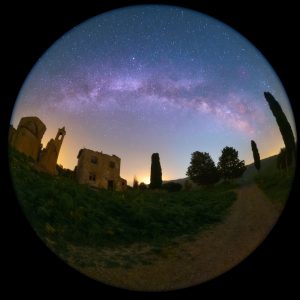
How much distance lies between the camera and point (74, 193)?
1045 centimetres

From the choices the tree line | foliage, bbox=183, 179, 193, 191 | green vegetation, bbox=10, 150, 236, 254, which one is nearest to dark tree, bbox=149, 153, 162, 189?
the tree line

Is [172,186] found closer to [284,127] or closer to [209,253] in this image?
[209,253]

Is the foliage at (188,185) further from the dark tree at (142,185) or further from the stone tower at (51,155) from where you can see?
the stone tower at (51,155)

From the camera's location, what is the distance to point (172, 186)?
10.5 meters

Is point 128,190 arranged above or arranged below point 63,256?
above

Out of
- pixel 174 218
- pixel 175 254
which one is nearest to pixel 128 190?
pixel 174 218

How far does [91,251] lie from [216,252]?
434cm

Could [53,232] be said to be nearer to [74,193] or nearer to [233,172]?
[74,193]

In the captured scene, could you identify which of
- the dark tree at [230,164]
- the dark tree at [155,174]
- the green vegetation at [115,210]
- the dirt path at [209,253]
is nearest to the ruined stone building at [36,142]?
the green vegetation at [115,210]

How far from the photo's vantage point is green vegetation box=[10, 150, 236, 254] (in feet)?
33.4

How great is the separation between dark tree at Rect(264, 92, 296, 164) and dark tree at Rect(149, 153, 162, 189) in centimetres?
478

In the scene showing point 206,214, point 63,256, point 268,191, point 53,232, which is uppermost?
point 268,191

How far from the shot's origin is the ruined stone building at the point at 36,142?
10445 mm

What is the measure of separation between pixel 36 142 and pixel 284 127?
31.1ft
